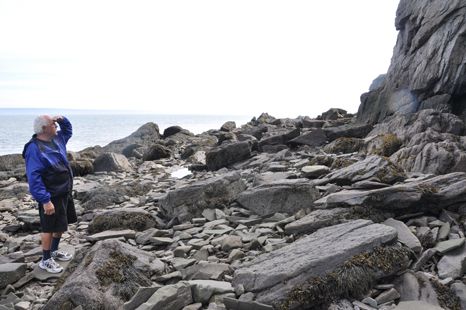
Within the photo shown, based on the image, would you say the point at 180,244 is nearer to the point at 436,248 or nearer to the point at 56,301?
the point at 56,301

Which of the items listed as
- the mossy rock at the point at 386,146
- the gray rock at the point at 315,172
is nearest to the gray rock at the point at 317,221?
the gray rock at the point at 315,172

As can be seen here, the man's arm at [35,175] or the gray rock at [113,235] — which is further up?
the man's arm at [35,175]

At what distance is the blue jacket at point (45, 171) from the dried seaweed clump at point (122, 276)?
6.82 ft

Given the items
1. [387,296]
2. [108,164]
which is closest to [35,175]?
[387,296]

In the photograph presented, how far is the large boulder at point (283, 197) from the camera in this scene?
8.92 m

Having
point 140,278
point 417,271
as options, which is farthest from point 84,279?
point 417,271

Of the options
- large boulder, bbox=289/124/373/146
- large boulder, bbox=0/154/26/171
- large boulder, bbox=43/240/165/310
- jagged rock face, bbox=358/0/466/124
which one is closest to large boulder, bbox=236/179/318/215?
large boulder, bbox=43/240/165/310

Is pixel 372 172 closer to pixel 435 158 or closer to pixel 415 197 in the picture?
pixel 415 197

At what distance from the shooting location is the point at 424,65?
68.1 ft

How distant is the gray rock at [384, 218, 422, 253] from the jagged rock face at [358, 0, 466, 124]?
15.4 metres

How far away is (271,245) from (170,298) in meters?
2.85

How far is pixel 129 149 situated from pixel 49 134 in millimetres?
26822

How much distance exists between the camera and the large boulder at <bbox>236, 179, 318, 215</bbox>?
29.3 feet

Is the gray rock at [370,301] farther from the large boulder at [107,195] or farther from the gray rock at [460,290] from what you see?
the large boulder at [107,195]
